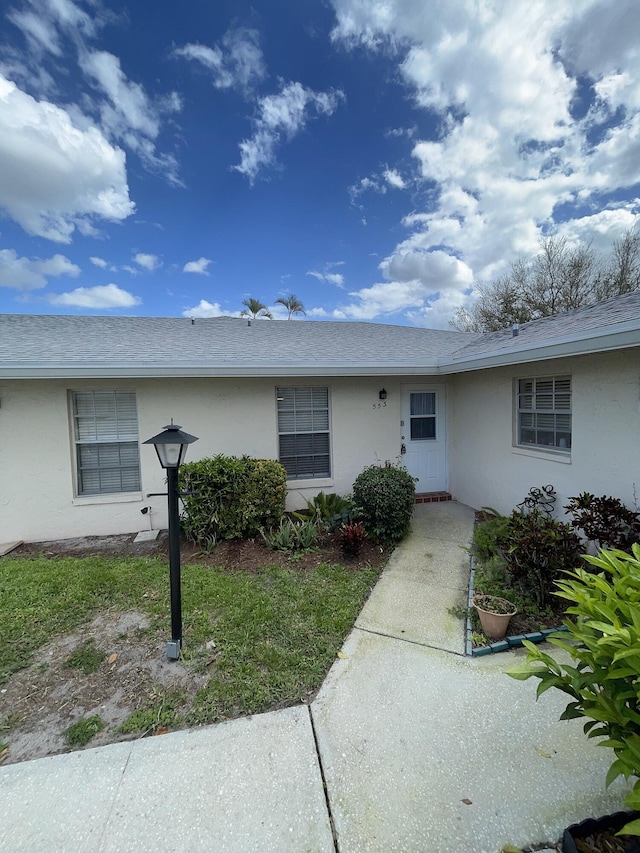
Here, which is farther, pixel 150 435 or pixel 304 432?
pixel 304 432

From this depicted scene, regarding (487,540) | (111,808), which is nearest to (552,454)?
(487,540)

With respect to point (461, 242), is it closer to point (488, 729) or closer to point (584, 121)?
point (584, 121)

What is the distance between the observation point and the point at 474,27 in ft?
17.2

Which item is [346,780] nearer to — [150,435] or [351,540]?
[351,540]

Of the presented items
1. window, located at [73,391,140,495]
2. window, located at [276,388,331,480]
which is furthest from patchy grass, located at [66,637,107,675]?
window, located at [276,388,331,480]

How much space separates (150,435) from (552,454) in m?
6.01

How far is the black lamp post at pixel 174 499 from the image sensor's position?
266 centimetres

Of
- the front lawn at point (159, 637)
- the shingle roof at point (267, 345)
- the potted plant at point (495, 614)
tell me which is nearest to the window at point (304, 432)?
the shingle roof at point (267, 345)

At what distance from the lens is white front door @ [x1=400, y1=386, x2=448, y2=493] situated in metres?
6.82

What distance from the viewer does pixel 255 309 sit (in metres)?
22.6

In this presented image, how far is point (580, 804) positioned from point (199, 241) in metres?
11.7

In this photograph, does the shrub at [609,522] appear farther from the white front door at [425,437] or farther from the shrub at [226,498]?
the shrub at [226,498]

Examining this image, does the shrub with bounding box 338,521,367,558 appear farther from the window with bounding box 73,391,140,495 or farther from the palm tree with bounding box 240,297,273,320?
the palm tree with bounding box 240,297,273,320

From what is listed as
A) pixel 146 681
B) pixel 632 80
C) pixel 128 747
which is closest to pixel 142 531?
pixel 146 681
